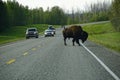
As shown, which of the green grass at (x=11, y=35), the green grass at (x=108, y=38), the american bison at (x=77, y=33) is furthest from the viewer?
the green grass at (x=11, y=35)

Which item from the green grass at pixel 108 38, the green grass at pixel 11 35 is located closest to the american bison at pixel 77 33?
the green grass at pixel 108 38

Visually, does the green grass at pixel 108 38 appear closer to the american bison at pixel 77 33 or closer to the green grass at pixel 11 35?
the american bison at pixel 77 33

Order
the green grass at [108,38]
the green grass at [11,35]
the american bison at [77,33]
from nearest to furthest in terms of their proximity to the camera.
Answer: the green grass at [108,38] → the american bison at [77,33] → the green grass at [11,35]

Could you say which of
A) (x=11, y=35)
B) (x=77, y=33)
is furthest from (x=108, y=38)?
(x=11, y=35)

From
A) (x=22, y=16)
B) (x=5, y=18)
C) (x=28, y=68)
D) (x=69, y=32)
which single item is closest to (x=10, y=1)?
(x=22, y=16)

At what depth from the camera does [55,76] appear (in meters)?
11.2

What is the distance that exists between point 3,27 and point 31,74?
98.0m

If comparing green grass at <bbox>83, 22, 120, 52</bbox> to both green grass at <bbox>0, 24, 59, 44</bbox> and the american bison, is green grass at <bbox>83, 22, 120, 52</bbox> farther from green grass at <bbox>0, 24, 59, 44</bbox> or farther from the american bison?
green grass at <bbox>0, 24, 59, 44</bbox>

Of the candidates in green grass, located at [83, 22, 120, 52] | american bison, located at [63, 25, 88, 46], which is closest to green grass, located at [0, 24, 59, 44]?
green grass, located at [83, 22, 120, 52]

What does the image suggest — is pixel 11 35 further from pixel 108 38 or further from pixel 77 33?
pixel 77 33

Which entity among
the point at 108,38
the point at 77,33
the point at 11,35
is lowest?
the point at 11,35

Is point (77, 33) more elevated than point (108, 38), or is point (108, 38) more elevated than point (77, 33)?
point (77, 33)

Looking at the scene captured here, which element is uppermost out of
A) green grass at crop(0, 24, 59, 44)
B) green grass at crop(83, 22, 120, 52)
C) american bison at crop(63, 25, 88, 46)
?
american bison at crop(63, 25, 88, 46)

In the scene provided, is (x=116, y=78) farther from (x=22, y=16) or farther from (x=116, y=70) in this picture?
(x=22, y=16)
